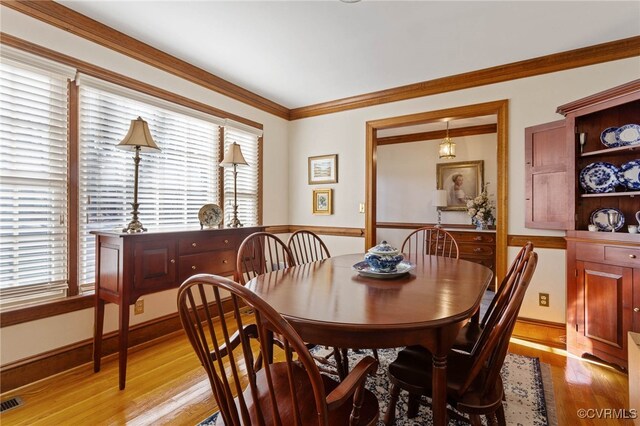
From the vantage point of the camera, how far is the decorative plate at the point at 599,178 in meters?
2.47

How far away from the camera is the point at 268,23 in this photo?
232cm

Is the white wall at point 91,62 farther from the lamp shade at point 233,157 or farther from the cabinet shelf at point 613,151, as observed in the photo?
the cabinet shelf at point 613,151

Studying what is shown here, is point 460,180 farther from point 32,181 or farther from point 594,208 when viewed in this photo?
point 32,181

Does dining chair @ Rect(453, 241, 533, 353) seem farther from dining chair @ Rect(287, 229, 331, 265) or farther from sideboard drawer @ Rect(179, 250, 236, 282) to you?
sideboard drawer @ Rect(179, 250, 236, 282)

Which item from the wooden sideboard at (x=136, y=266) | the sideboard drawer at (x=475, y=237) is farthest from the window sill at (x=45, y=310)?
the sideboard drawer at (x=475, y=237)

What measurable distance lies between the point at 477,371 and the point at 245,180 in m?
3.12

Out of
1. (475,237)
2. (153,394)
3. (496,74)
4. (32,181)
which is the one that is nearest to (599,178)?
(496,74)

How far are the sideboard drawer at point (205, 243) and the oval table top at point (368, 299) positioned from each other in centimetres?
102

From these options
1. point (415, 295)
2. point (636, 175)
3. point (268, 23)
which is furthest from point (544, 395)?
point (268, 23)

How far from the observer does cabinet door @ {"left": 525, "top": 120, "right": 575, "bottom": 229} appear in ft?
8.68

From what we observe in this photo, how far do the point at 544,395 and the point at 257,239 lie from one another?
207cm

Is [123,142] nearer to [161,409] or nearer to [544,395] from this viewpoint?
[161,409]

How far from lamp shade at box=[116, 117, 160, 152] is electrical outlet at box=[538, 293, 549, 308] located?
3513 mm

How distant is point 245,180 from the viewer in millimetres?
3750
